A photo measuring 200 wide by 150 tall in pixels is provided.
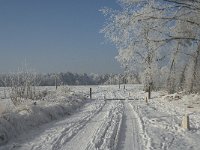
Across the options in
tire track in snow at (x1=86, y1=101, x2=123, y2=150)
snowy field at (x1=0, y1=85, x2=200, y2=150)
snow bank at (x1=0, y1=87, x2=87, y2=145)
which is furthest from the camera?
snow bank at (x1=0, y1=87, x2=87, y2=145)

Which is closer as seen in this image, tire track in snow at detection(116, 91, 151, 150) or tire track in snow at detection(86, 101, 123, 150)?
tire track in snow at detection(86, 101, 123, 150)

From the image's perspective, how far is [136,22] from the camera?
81.7 feet

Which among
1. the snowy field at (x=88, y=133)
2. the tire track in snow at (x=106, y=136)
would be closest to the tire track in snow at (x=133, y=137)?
the snowy field at (x=88, y=133)

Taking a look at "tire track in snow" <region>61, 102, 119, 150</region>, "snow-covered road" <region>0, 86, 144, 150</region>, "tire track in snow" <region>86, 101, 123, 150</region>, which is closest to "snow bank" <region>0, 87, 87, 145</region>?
"snow-covered road" <region>0, 86, 144, 150</region>

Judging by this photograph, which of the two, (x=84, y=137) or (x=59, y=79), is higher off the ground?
(x=59, y=79)

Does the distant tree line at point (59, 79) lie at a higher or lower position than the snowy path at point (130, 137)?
higher

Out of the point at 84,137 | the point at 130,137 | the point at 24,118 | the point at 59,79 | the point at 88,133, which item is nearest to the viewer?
the point at 84,137

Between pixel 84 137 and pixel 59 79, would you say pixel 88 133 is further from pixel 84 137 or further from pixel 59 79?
pixel 59 79

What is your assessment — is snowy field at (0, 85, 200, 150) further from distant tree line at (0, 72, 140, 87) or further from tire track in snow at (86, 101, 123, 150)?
distant tree line at (0, 72, 140, 87)

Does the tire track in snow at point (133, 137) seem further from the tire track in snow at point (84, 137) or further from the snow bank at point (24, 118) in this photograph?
the snow bank at point (24, 118)

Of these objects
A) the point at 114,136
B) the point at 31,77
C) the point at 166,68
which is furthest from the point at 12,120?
the point at 166,68

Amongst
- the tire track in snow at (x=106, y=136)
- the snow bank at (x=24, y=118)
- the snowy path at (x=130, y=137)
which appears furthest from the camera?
the snow bank at (x=24, y=118)

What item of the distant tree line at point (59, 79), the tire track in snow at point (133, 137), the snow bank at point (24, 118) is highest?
the distant tree line at point (59, 79)

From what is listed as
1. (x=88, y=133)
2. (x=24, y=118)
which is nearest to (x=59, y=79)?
(x=24, y=118)
